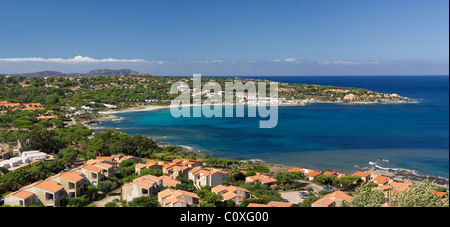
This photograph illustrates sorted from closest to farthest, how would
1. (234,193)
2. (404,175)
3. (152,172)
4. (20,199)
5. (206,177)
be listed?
(20,199) → (234,193) → (206,177) → (152,172) → (404,175)

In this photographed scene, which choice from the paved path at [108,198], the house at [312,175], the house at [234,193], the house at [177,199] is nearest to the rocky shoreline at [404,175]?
the house at [312,175]

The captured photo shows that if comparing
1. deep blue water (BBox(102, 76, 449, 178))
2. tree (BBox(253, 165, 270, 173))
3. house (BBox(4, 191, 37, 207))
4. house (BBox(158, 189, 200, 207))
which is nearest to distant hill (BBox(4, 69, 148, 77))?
deep blue water (BBox(102, 76, 449, 178))

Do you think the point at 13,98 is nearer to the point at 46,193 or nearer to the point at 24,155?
the point at 24,155

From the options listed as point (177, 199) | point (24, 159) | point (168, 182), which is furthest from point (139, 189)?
point (24, 159)

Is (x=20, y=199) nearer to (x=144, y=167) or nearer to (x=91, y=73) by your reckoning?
(x=144, y=167)
